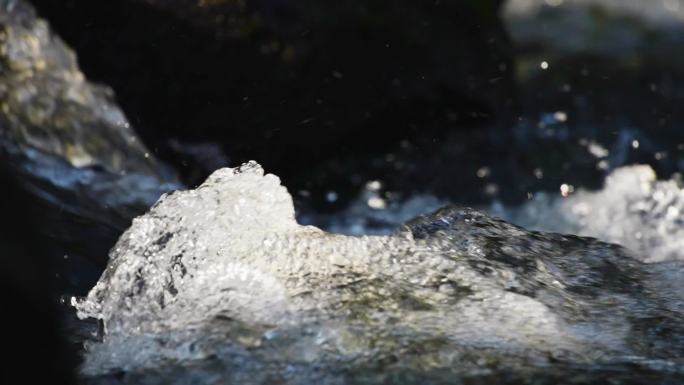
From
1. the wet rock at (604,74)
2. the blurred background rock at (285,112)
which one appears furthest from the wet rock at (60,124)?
the wet rock at (604,74)

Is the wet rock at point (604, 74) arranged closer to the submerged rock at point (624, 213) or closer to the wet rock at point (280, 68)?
the submerged rock at point (624, 213)

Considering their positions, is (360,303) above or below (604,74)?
below

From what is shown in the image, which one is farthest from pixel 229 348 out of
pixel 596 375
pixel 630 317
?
pixel 630 317

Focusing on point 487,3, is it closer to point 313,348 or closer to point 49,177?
point 49,177

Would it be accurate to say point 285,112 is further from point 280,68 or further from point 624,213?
point 624,213

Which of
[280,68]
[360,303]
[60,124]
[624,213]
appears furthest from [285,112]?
[360,303]

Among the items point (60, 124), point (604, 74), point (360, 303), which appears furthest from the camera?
point (604, 74)
